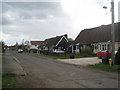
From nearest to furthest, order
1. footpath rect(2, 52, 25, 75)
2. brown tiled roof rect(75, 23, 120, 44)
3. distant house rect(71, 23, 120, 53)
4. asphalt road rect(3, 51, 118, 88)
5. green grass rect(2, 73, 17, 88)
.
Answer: green grass rect(2, 73, 17, 88)
asphalt road rect(3, 51, 118, 88)
footpath rect(2, 52, 25, 75)
distant house rect(71, 23, 120, 53)
brown tiled roof rect(75, 23, 120, 44)

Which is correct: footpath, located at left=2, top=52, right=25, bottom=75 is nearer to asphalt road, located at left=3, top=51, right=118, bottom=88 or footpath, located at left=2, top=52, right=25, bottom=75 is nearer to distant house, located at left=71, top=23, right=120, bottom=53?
asphalt road, located at left=3, top=51, right=118, bottom=88

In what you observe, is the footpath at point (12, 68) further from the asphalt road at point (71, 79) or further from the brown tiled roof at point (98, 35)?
the brown tiled roof at point (98, 35)

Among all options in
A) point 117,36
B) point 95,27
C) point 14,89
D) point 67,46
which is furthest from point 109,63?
point 67,46

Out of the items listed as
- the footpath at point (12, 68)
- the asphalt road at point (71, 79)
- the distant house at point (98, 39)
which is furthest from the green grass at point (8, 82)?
the distant house at point (98, 39)

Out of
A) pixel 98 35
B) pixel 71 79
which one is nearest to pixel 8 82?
pixel 71 79

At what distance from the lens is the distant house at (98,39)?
39.1m

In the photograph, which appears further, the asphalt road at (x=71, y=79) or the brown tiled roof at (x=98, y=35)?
the brown tiled roof at (x=98, y=35)

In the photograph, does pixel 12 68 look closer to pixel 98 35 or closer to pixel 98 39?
pixel 98 39

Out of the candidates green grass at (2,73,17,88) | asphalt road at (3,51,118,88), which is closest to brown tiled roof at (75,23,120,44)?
asphalt road at (3,51,118,88)

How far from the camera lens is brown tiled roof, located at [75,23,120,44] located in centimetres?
4037

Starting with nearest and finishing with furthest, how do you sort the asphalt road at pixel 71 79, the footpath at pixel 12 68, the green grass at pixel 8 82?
the green grass at pixel 8 82, the asphalt road at pixel 71 79, the footpath at pixel 12 68

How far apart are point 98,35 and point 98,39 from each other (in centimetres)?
198

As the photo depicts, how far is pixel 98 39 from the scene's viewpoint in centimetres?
4306

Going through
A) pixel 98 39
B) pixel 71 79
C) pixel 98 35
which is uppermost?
pixel 98 35
